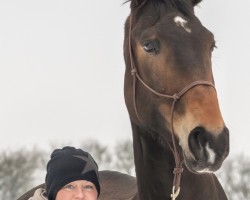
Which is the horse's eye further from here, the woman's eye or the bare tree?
the bare tree

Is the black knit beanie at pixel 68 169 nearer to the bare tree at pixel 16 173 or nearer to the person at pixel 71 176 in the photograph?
the person at pixel 71 176

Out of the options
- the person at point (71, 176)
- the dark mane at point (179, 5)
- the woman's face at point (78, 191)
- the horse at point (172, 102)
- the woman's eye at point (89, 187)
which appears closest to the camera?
the horse at point (172, 102)

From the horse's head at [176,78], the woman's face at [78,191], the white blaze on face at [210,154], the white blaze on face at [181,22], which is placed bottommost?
the woman's face at [78,191]

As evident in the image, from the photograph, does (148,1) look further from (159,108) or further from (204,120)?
Answer: (204,120)

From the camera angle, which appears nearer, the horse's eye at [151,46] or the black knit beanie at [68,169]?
the black knit beanie at [68,169]

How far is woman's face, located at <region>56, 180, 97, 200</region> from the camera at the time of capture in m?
3.26

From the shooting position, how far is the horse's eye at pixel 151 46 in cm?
358

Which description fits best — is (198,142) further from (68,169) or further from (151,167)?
(68,169)

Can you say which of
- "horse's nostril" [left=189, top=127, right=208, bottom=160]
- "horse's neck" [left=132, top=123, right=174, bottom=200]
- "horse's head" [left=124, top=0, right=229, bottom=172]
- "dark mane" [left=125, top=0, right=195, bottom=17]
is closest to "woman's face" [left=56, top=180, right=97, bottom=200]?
"horse's neck" [left=132, top=123, right=174, bottom=200]

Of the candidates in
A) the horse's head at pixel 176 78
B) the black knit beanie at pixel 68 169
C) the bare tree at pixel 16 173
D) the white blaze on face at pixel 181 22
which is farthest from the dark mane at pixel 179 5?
the bare tree at pixel 16 173

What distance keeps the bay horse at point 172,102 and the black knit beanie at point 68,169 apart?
56 centimetres

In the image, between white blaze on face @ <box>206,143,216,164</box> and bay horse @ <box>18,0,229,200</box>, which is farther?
bay horse @ <box>18,0,229,200</box>

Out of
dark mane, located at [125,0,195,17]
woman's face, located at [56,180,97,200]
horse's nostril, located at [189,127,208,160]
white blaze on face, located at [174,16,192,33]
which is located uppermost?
dark mane, located at [125,0,195,17]

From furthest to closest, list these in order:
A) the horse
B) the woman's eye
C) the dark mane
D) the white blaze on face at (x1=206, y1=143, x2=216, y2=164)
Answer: the dark mane, the woman's eye, the horse, the white blaze on face at (x1=206, y1=143, x2=216, y2=164)
